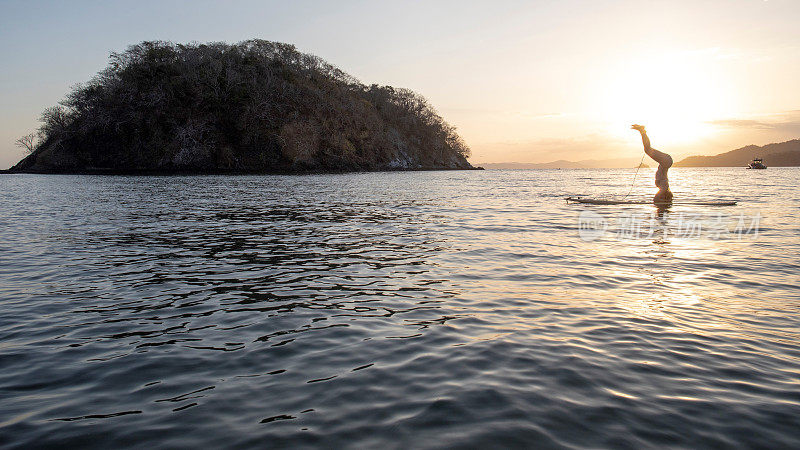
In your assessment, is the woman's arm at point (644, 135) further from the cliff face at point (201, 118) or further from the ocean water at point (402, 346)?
the cliff face at point (201, 118)

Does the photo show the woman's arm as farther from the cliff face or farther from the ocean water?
the cliff face

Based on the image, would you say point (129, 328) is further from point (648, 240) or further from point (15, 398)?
point (648, 240)

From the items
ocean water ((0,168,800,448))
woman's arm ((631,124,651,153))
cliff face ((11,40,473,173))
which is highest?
cliff face ((11,40,473,173))

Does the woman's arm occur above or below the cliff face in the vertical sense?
below

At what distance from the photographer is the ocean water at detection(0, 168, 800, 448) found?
4.07m

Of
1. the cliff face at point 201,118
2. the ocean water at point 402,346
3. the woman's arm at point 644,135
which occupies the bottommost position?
the ocean water at point 402,346

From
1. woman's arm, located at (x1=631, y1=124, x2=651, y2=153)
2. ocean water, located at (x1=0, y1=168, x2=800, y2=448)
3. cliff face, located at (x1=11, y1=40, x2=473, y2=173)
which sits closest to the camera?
ocean water, located at (x1=0, y1=168, x2=800, y2=448)

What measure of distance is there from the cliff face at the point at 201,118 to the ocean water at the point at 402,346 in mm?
105134

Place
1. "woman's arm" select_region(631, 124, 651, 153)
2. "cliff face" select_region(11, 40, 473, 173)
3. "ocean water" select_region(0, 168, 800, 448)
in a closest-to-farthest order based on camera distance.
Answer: "ocean water" select_region(0, 168, 800, 448) < "woman's arm" select_region(631, 124, 651, 153) < "cliff face" select_region(11, 40, 473, 173)

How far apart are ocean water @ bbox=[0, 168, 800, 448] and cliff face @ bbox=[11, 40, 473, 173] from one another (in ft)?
345

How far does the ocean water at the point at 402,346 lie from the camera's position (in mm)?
4070

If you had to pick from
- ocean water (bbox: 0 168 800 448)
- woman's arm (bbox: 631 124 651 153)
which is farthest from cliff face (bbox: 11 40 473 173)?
ocean water (bbox: 0 168 800 448)

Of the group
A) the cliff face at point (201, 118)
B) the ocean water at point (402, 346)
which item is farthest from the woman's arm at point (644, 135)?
the cliff face at point (201, 118)

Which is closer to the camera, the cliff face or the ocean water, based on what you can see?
the ocean water
